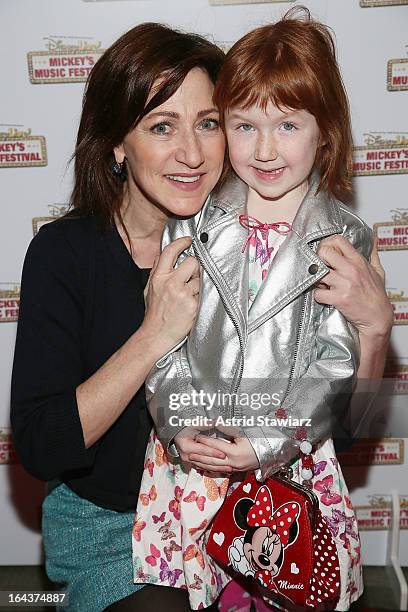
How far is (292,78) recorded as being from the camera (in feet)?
4.80

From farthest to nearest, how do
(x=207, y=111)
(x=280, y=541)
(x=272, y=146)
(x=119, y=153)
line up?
(x=119, y=153)
(x=207, y=111)
(x=272, y=146)
(x=280, y=541)

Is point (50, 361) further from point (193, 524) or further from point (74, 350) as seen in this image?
point (193, 524)

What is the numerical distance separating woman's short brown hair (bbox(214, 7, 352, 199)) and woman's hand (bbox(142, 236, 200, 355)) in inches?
12.3

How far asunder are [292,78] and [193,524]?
0.89m

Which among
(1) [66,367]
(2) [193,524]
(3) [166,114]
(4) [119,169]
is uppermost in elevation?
(3) [166,114]

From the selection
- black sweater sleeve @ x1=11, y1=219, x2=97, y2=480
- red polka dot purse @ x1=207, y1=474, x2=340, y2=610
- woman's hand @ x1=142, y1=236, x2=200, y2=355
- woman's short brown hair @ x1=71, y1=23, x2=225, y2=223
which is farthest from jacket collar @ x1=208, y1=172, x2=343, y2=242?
red polka dot purse @ x1=207, y1=474, x2=340, y2=610

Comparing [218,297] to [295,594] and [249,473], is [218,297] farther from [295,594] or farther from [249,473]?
[295,594]

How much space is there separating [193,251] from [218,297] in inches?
4.8

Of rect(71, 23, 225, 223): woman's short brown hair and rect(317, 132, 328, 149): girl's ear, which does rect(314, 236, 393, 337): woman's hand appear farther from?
rect(71, 23, 225, 223): woman's short brown hair

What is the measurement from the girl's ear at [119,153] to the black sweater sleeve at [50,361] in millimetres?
219

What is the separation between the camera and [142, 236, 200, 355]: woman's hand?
153 cm

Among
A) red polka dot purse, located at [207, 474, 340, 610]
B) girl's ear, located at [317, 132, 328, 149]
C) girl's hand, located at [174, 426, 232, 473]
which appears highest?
girl's ear, located at [317, 132, 328, 149]

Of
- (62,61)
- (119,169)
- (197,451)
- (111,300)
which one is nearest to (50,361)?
(111,300)

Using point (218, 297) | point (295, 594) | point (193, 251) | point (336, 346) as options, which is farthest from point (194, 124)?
point (295, 594)
